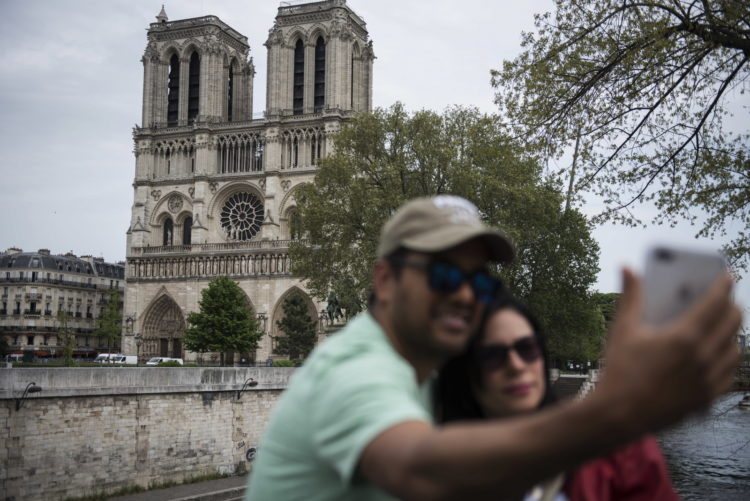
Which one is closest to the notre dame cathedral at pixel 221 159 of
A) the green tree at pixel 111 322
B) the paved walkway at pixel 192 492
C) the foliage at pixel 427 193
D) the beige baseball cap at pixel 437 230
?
the green tree at pixel 111 322

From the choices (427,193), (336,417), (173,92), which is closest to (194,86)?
(173,92)

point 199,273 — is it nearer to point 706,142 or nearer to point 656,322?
point 706,142

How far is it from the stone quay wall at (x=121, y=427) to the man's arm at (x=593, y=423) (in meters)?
16.0

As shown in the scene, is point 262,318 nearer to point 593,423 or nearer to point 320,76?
point 320,76

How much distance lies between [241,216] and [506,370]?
5048 centimetres

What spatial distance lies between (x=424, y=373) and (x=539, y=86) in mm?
8933

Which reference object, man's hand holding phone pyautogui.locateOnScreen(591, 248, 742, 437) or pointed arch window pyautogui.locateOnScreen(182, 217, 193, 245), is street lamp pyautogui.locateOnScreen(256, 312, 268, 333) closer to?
pointed arch window pyautogui.locateOnScreen(182, 217, 193, 245)

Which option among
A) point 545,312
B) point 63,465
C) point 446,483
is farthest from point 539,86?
point 545,312

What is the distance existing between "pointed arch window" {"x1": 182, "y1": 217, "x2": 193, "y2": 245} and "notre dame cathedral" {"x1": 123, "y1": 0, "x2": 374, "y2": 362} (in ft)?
0.24

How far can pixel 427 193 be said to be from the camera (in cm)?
2425

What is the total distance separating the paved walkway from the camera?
55.4ft

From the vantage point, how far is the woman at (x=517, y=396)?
5.38 ft

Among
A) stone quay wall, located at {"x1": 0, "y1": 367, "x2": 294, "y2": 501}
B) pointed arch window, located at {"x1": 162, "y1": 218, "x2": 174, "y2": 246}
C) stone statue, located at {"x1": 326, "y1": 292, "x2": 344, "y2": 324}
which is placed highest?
pointed arch window, located at {"x1": 162, "y1": 218, "x2": 174, "y2": 246}

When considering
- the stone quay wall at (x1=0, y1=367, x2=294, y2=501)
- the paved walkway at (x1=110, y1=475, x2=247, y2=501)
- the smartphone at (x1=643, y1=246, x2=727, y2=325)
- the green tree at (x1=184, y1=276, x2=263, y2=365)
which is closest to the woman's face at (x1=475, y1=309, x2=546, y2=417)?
the smartphone at (x1=643, y1=246, x2=727, y2=325)
